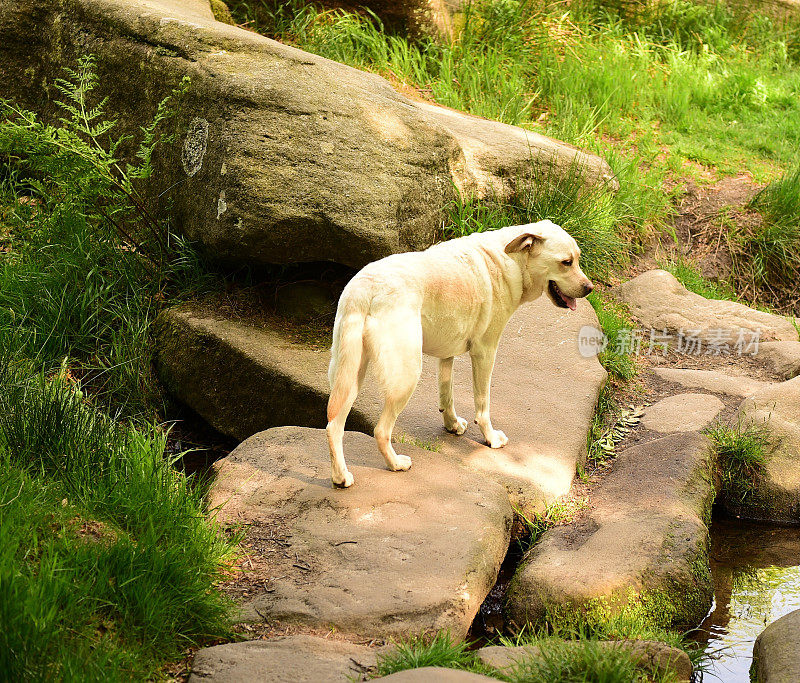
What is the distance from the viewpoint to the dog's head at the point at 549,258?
429 cm

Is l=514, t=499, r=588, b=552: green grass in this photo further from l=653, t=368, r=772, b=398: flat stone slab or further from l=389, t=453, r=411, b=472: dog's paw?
l=653, t=368, r=772, b=398: flat stone slab

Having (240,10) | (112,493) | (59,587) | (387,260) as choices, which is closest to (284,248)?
(387,260)

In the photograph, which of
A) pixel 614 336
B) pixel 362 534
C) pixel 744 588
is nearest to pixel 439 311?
pixel 362 534

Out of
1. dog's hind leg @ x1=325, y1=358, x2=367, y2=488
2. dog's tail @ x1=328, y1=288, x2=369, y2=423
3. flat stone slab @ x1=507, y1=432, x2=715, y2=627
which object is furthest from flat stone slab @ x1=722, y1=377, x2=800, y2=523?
dog's tail @ x1=328, y1=288, x2=369, y2=423

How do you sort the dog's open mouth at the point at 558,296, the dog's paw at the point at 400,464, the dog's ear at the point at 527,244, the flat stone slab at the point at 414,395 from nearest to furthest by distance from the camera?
the dog's paw at the point at 400,464
the dog's ear at the point at 527,244
the dog's open mouth at the point at 558,296
the flat stone slab at the point at 414,395

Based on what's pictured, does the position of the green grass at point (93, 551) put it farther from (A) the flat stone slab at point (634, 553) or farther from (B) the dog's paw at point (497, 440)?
(B) the dog's paw at point (497, 440)

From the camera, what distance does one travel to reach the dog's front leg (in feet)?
14.5

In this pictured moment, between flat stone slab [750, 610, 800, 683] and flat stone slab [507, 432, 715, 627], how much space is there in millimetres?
364

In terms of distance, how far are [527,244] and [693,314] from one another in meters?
3.06

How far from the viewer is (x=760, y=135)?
937cm

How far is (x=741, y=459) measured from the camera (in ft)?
15.8

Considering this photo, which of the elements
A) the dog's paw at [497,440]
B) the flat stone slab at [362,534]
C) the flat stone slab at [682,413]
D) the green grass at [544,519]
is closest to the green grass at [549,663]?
the flat stone slab at [362,534]

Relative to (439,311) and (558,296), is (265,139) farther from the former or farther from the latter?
(558,296)

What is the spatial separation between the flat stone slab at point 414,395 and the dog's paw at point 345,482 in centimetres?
34
